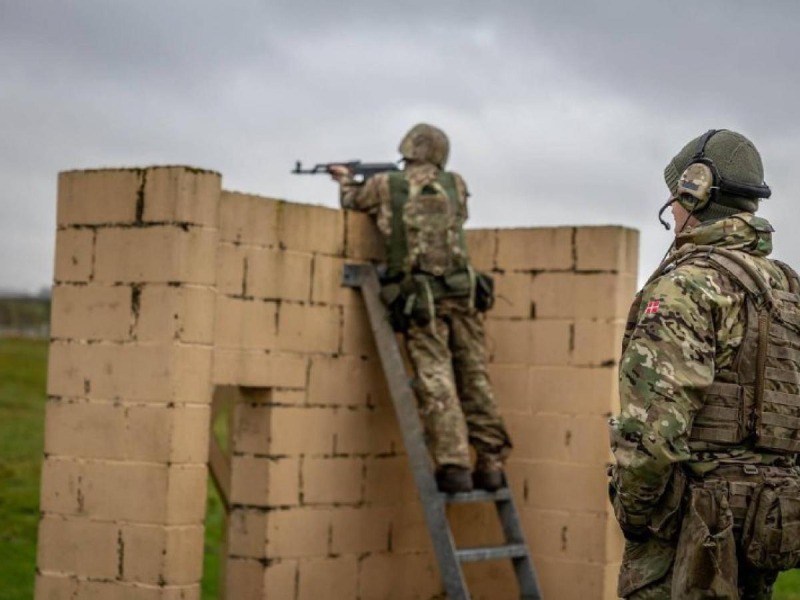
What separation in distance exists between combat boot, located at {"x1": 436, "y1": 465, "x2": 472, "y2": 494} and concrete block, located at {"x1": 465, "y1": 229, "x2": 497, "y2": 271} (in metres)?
1.39

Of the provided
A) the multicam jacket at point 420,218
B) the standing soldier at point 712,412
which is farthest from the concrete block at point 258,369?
the standing soldier at point 712,412

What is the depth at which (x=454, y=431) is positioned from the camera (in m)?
7.78

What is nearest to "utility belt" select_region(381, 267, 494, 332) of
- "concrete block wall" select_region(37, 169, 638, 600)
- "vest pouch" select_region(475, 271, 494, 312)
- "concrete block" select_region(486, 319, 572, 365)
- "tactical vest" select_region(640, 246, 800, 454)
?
"vest pouch" select_region(475, 271, 494, 312)

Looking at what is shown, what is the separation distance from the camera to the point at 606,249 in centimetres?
836

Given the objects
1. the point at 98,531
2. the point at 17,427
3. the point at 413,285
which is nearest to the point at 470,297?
the point at 413,285

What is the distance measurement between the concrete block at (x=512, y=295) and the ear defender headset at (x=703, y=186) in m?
3.80

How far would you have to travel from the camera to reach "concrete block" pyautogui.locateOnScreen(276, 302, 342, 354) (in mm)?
7750

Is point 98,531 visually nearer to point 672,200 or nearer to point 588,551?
point 588,551

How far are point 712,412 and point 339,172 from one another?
4292 millimetres

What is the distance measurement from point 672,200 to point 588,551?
150 inches

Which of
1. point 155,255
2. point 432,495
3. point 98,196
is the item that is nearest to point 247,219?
point 155,255

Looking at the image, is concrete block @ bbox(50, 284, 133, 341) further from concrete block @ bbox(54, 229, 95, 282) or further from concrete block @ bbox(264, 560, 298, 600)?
concrete block @ bbox(264, 560, 298, 600)

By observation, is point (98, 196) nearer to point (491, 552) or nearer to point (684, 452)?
point (491, 552)

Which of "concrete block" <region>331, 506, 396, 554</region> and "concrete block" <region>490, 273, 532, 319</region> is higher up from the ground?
"concrete block" <region>490, 273, 532, 319</region>
